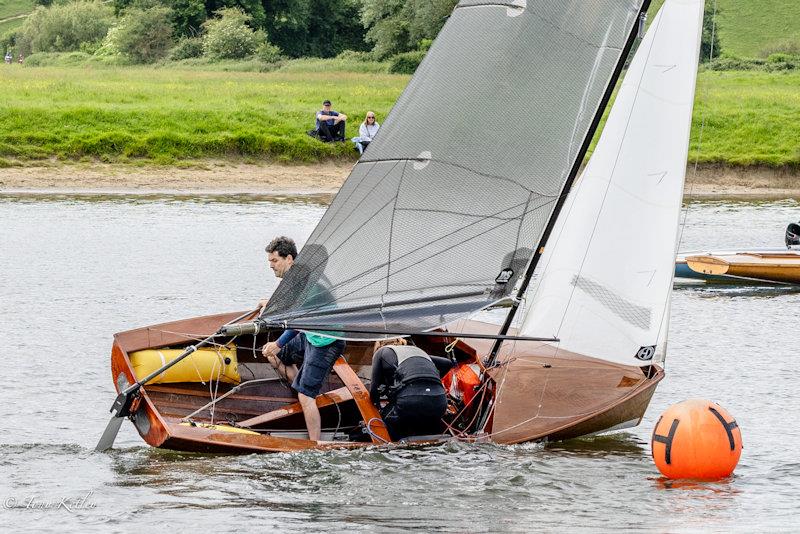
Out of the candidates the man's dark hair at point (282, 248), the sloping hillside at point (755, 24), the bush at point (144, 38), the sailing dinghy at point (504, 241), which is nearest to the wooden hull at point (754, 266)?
the sailing dinghy at point (504, 241)

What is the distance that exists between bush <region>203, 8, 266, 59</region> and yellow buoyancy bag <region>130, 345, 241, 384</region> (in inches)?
1789

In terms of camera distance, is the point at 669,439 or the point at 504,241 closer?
the point at 669,439

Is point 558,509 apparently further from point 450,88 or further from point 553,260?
point 450,88

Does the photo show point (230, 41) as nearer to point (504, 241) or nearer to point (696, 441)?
point (504, 241)

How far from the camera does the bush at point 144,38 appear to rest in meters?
59.1

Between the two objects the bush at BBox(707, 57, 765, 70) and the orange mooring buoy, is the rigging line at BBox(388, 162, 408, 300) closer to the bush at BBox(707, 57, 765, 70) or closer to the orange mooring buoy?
the orange mooring buoy

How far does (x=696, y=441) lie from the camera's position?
986 centimetres

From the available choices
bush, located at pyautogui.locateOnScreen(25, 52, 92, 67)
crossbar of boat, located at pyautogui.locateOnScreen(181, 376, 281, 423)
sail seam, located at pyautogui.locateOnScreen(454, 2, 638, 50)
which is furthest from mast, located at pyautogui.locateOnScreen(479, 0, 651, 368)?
bush, located at pyautogui.locateOnScreen(25, 52, 92, 67)

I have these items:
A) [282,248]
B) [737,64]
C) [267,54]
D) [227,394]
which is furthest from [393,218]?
[737,64]

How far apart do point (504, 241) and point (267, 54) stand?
46.1 meters

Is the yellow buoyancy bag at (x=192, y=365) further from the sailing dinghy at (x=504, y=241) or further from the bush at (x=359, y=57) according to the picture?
the bush at (x=359, y=57)

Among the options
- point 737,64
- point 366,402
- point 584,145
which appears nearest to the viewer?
point 584,145

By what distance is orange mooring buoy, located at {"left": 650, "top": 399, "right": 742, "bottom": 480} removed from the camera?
32.3 ft

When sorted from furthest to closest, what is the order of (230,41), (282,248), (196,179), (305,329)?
(230,41), (196,179), (282,248), (305,329)
